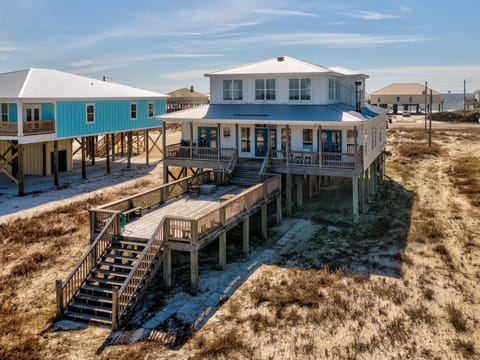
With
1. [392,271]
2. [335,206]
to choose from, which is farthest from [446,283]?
[335,206]

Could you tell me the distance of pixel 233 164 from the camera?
25.8m

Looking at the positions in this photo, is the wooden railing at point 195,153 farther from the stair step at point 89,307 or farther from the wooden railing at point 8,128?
the stair step at point 89,307

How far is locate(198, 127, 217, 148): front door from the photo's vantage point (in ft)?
91.9

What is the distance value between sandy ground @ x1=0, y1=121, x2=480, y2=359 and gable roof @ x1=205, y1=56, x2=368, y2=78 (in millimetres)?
8735

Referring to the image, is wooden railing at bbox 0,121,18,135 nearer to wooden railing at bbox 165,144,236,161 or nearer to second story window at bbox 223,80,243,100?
wooden railing at bbox 165,144,236,161

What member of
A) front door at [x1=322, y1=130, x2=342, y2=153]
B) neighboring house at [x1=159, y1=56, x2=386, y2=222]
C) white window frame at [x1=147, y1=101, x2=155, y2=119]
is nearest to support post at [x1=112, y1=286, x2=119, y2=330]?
neighboring house at [x1=159, y1=56, x2=386, y2=222]

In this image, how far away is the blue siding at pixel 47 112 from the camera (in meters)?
31.7

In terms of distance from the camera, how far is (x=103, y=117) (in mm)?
36094

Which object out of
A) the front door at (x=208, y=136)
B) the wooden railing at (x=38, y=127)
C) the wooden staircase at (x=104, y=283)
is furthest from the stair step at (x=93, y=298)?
the wooden railing at (x=38, y=127)

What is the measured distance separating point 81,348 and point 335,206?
17.9m

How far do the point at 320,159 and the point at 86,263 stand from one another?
13030 mm

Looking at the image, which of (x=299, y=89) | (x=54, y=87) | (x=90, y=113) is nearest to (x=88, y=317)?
(x=299, y=89)

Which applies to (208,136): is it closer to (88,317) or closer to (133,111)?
(133,111)

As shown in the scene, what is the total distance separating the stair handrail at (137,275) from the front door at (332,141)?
12.6 m
